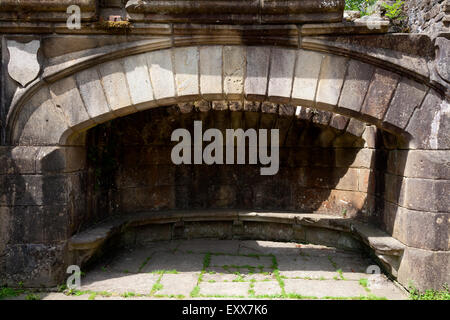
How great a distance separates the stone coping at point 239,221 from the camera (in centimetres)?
362

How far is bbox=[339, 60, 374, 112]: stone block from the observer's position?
3.41m

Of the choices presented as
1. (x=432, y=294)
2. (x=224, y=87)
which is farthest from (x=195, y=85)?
(x=432, y=294)

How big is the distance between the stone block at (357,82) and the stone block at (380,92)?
5 centimetres

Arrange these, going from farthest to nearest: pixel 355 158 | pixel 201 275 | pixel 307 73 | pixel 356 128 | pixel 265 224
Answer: pixel 265 224
pixel 355 158
pixel 356 128
pixel 201 275
pixel 307 73

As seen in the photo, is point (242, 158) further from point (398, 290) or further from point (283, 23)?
point (398, 290)

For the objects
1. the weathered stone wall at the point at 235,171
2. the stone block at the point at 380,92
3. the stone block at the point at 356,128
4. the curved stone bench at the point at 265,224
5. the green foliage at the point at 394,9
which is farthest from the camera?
the weathered stone wall at the point at 235,171

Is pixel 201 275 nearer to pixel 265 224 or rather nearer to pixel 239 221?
pixel 239 221

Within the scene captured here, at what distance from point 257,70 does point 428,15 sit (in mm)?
2159

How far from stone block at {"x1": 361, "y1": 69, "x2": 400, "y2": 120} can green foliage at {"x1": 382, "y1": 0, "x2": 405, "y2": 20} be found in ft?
4.93

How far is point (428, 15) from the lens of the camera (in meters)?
3.71

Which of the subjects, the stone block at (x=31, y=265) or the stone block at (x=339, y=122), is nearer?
the stone block at (x=31, y=265)

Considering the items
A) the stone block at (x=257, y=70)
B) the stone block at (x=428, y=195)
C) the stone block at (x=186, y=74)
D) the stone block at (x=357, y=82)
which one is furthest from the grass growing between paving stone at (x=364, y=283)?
the stone block at (x=186, y=74)

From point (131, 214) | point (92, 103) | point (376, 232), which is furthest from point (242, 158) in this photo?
point (92, 103)

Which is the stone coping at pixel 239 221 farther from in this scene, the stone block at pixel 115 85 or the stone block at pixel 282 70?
the stone block at pixel 282 70
